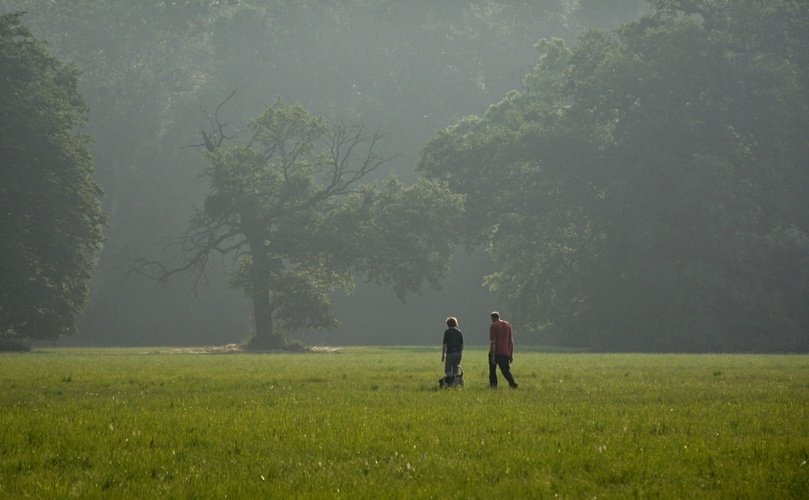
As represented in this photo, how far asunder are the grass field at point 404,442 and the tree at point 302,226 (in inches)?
1435

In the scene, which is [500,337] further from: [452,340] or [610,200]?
[610,200]

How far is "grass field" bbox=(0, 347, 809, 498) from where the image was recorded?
10.7m

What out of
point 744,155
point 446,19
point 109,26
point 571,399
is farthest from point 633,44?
point 109,26

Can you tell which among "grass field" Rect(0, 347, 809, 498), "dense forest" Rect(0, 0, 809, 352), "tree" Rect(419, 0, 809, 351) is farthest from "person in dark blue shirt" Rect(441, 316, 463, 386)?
"tree" Rect(419, 0, 809, 351)

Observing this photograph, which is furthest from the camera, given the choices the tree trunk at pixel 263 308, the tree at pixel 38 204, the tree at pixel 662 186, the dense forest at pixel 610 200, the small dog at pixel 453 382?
the tree trunk at pixel 263 308

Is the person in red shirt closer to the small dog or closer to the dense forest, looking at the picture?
the small dog

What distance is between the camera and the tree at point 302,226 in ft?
197

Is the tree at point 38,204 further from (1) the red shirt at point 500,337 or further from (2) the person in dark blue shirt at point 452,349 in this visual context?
(1) the red shirt at point 500,337

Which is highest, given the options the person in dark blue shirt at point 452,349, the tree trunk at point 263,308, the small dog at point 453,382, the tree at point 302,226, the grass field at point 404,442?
the tree at point 302,226

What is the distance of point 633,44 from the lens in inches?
2648

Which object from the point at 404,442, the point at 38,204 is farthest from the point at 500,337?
the point at 38,204

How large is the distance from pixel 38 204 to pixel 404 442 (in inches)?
1823

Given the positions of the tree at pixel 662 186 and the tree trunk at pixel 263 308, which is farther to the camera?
the tree trunk at pixel 263 308

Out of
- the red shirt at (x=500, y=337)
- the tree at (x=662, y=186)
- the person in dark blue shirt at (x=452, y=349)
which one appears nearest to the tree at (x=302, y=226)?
the tree at (x=662, y=186)
